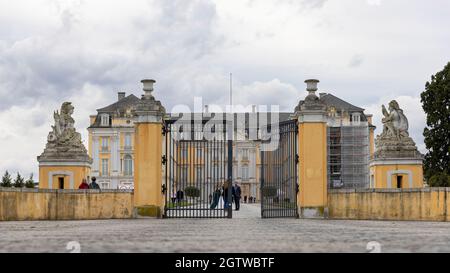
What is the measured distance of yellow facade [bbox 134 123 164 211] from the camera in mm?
23141

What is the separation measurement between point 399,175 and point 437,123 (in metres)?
16.8

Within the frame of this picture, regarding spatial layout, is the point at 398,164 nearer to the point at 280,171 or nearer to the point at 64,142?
the point at 280,171

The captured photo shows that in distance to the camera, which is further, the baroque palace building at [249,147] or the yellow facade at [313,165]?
the baroque palace building at [249,147]

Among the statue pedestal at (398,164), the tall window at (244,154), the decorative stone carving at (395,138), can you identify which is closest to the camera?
the statue pedestal at (398,164)

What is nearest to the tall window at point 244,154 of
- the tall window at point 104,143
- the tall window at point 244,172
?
the tall window at point 244,172

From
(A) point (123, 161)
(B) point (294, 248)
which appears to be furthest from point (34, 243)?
(A) point (123, 161)

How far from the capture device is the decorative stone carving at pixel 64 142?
36.2 meters

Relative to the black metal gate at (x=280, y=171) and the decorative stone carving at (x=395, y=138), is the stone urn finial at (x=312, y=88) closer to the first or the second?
the black metal gate at (x=280, y=171)

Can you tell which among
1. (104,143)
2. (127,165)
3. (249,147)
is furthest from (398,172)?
(104,143)

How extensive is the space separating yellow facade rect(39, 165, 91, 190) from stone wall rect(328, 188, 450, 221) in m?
16.3

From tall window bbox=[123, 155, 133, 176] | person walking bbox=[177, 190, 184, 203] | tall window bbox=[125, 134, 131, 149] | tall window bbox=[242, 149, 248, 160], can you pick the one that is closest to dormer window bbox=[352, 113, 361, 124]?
tall window bbox=[242, 149, 248, 160]

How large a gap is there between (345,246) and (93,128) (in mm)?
92886

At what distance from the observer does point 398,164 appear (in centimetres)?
3722

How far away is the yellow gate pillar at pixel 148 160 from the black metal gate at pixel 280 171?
313cm
